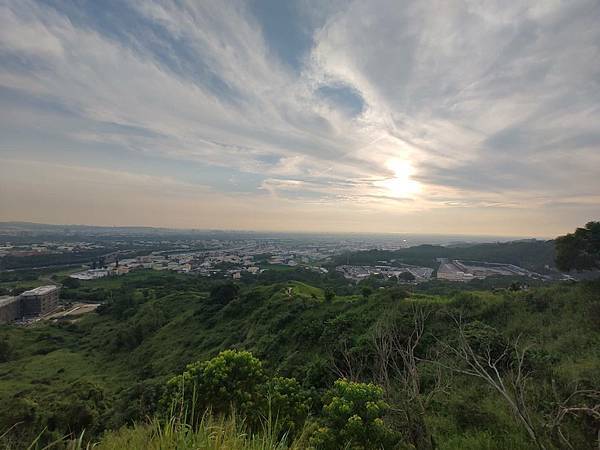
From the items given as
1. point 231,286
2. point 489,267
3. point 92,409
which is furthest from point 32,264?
point 489,267

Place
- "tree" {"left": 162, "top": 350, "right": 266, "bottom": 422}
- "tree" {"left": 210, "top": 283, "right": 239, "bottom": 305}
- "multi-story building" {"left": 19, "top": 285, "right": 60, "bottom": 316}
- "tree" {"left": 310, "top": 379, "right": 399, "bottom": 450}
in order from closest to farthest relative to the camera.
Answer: "tree" {"left": 310, "top": 379, "right": 399, "bottom": 450}
"tree" {"left": 162, "top": 350, "right": 266, "bottom": 422}
"tree" {"left": 210, "top": 283, "right": 239, "bottom": 305}
"multi-story building" {"left": 19, "top": 285, "right": 60, "bottom": 316}

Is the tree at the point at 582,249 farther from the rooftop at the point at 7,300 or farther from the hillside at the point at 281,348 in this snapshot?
the rooftop at the point at 7,300

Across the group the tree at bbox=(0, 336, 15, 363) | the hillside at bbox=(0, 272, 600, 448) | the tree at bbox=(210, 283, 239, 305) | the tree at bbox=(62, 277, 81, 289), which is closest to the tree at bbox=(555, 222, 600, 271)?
the hillside at bbox=(0, 272, 600, 448)

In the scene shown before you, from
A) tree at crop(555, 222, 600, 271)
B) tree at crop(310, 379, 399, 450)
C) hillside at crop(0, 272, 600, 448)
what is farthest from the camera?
tree at crop(555, 222, 600, 271)

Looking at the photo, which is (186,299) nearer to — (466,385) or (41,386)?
(41,386)

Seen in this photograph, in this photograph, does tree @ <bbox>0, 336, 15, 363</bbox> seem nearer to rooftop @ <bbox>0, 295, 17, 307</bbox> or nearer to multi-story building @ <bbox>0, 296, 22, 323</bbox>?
multi-story building @ <bbox>0, 296, 22, 323</bbox>

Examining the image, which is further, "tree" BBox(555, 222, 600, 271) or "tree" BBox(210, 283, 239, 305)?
"tree" BBox(210, 283, 239, 305)

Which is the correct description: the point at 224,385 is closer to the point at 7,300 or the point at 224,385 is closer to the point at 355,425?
the point at 355,425
